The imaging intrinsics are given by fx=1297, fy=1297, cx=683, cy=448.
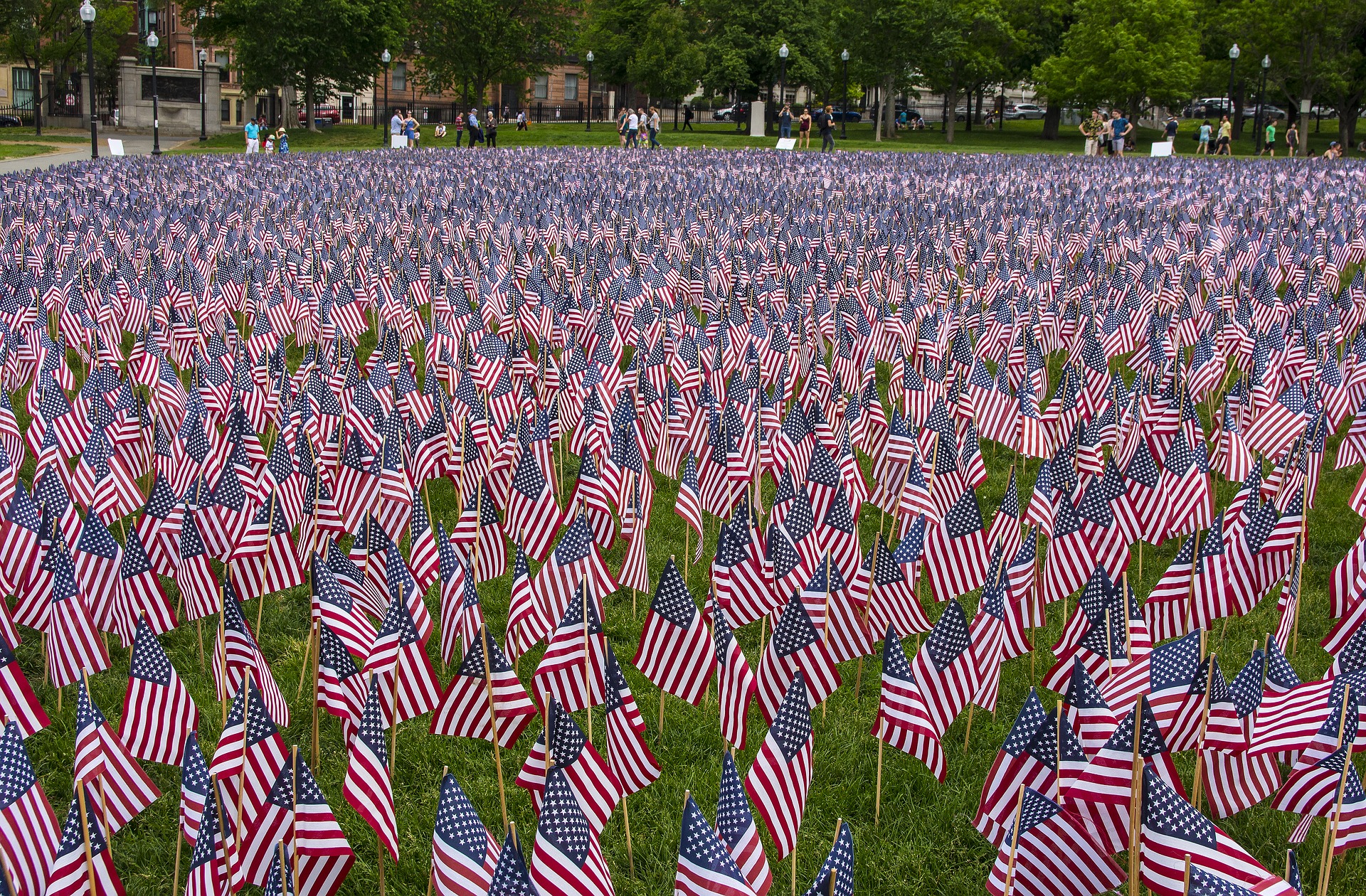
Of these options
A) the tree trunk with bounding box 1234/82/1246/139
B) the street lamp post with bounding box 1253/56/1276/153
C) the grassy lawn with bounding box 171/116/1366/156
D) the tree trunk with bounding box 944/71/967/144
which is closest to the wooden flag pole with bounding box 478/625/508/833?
the grassy lawn with bounding box 171/116/1366/156

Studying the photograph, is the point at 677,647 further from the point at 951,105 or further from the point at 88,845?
the point at 951,105

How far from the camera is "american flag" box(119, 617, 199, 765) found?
4.70 meters

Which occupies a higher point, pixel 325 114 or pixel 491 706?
pixel 325 114

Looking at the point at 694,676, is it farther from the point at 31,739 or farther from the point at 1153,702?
the point at 31,739

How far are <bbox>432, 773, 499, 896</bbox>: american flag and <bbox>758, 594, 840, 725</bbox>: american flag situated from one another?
1.73 m

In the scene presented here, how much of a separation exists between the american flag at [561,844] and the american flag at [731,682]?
148 centimetres

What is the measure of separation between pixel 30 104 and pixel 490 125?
145 ft

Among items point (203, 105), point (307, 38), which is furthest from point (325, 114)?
point (307, 38)

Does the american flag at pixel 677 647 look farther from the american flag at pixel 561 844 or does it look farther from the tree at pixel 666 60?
the tree at pixel 666 60

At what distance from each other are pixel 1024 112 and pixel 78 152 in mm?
64489

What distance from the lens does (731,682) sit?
4.95 metres

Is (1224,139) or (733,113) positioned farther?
(733,113)

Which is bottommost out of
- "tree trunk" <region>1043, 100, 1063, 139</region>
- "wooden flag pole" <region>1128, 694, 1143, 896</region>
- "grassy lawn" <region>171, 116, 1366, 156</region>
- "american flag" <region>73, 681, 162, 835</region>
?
"american flag" <region>73, 681, 162, 835</region>

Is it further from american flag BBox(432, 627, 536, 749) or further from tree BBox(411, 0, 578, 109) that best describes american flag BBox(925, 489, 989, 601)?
tree BBox(411, 0, 578, 109)
